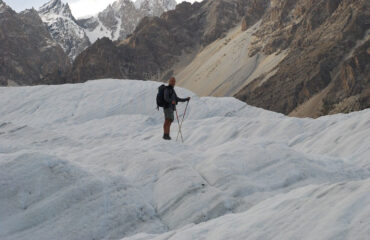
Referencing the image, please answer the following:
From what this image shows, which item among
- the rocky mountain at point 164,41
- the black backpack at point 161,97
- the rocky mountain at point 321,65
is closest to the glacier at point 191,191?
the black backpack at point 161,97

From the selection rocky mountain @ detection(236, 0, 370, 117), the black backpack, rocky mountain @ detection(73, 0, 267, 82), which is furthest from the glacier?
rocky mountain @ detection(73, 0, 267, 82)

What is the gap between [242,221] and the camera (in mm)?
5133

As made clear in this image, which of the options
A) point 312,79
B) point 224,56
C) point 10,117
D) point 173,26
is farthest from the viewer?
point 173,26

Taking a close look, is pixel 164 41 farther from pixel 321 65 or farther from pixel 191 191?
pixel 191 191

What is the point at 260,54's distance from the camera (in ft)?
426

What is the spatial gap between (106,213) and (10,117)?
1466cm

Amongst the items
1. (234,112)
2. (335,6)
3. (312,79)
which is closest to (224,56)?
(335,6)

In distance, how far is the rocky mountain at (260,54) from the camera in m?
86.1

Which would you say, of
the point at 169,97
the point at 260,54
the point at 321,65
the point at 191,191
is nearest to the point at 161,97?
the point at 169,97

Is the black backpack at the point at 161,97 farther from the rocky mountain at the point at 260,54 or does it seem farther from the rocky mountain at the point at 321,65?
the rocky mountain at the point at 321,65

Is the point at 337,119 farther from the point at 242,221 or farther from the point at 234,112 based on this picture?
the point at 242,221

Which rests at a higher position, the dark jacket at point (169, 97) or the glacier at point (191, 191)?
A: the dark jacket at point (169, 97)

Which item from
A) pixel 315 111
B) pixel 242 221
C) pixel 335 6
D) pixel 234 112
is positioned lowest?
pixel 315 111

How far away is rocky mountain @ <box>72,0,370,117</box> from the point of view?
86.1 metres
